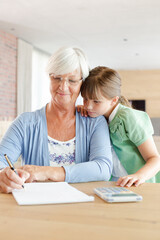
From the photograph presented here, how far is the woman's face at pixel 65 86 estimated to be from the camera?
1574 millimetres

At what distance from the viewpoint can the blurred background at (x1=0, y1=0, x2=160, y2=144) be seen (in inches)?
220

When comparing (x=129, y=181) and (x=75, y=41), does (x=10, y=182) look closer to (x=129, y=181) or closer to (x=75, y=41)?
(x=129, y=181)

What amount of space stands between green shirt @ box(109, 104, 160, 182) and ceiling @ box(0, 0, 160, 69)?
403cm

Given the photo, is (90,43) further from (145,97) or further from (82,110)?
(82,110)

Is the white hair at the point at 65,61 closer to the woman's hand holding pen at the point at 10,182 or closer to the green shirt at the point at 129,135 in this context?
the green shirt at the point at 129,135

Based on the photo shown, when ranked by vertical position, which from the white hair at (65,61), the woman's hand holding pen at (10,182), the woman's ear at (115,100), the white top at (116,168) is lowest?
the white top at (116,168)

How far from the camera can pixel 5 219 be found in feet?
2.51

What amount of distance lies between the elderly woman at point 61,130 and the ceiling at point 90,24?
13.0 feet

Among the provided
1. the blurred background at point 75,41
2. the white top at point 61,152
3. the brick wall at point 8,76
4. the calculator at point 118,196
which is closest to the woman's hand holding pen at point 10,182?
the calculator at point 118,196

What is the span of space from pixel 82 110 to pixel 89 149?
0.22 metres

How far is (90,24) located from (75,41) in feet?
4.33

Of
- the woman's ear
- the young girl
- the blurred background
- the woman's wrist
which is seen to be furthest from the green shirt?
the blurred background

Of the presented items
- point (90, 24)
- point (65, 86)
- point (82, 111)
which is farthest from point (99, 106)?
point (90, 24)

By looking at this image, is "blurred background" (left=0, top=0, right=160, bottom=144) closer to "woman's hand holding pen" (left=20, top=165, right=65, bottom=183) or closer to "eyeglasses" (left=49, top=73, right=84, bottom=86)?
"eyeglasses" (left=49, top=73, right=84, bottom=86)
